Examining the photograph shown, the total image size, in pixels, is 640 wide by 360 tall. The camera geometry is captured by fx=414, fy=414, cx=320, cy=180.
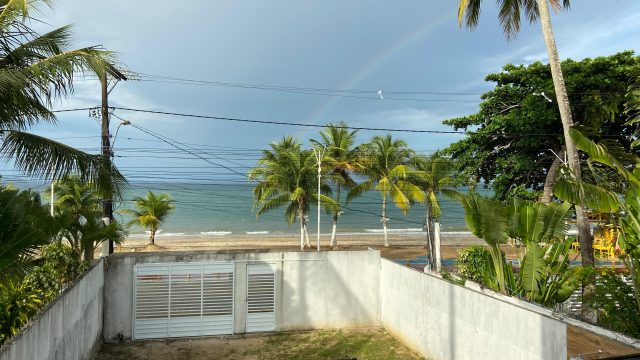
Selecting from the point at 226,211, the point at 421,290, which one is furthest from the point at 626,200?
the point at 226,211

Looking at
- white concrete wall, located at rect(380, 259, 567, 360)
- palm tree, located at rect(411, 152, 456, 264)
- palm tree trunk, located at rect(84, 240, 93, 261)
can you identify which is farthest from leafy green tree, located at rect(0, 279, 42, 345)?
palm tree, located at rect(411, 152, 456, 264)

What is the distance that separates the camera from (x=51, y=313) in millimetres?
5488

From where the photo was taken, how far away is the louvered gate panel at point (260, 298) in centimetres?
1086

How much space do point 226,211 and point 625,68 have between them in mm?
58231

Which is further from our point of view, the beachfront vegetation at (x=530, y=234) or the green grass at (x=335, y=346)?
the green grass at (x=335, y=346)

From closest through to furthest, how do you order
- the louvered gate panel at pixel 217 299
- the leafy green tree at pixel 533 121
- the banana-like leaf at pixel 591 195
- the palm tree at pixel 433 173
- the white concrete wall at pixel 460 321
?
the banana-like leaf at pixel 591 195
the white concrete wall at pixel 460 321
the louvered gate panel at pixel 217 299
the leafy green tree at pixel 533 121
the palm tree at pixel 433 173

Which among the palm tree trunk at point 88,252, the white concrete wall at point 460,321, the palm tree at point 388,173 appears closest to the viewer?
the white concrete wall at point 460,321

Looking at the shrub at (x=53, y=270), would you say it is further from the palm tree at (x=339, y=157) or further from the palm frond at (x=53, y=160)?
the palm tree at (x=339, y=157)

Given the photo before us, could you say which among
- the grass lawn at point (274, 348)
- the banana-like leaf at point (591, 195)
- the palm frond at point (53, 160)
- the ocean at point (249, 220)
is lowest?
the grass lawn at point (274, 348)

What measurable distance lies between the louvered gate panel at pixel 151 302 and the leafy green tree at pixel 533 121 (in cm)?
1279

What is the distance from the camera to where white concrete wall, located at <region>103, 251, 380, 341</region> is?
10836 mm

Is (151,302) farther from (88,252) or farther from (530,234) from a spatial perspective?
(530,234)

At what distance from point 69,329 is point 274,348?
4524mm

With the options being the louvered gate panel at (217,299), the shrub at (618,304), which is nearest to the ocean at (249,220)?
the louvered gate panel at (217,299)
